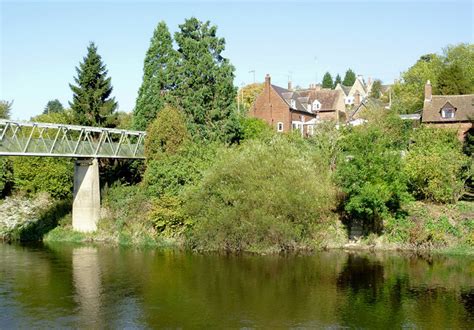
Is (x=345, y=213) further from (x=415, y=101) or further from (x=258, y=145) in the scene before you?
(x=415, y=101)

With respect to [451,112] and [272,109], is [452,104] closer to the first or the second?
[451,112]

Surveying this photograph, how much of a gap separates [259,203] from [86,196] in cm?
1647

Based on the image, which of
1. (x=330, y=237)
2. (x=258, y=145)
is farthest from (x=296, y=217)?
(x=258, y=145)

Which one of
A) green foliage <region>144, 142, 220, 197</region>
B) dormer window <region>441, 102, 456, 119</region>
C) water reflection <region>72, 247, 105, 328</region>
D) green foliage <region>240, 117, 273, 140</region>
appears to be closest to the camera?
water reflection <region>72, 247, 105, 328</region>

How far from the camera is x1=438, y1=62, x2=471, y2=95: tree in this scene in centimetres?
6506

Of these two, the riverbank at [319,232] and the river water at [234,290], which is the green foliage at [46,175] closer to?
the riverbank at [319,232]

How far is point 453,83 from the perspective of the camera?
65.3 metres

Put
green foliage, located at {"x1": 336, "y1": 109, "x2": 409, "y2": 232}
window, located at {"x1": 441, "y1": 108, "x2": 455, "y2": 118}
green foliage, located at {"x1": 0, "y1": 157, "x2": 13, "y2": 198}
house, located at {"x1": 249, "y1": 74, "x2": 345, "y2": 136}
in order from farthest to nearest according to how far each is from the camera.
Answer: house, located at {"x1": 249, "y1": 74, "x2": 345, "y2": 136}, window, located at {"x1": 441, "y1": 108, "x2": 455, "y2": 118}, green foliage, located at {"x1": 0, "y1": 157, "x2": 13, "y2": 198}, green foliage, located at {"x1": 336, "y1": 109, "x2": 409, "y2": 232}

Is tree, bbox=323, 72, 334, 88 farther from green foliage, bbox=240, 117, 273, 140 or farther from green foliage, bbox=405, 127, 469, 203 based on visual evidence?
green foliage, bbox=405, 127, 469, 203

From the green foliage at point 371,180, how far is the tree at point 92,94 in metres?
24.5

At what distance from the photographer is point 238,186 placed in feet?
135

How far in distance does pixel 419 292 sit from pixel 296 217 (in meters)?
12.0

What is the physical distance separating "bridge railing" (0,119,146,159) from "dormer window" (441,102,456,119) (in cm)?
3106

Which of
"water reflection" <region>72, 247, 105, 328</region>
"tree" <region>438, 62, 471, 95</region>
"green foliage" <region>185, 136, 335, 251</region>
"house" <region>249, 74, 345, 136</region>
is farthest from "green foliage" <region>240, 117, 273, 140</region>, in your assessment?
"tree" <region>438, 62, 471, 95</region>
